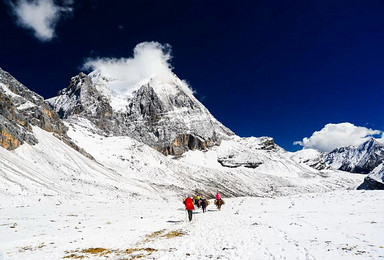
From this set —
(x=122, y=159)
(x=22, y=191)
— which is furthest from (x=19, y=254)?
(x=122, y=159)

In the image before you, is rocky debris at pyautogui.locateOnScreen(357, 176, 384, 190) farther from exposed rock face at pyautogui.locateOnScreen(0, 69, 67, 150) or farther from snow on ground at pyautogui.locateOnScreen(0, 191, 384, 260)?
exposed rock face at pyautogui.locateOnScreen(0, 69, 67, 150)

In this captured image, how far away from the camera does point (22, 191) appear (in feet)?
144

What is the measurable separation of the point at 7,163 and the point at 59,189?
14.8 metres

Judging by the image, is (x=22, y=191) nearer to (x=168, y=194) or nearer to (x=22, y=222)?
(x=22, y=222)

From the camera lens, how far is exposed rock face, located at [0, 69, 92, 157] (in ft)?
250

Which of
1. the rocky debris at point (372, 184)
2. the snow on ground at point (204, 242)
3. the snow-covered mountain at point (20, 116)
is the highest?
the snow-covered mountain at point (20, 116)

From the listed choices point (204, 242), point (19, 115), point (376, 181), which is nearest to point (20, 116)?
point (19, 115)

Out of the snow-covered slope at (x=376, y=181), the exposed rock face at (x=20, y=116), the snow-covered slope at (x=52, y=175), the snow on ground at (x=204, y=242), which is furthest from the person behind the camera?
the exposed rock face at (x=20, y=116)

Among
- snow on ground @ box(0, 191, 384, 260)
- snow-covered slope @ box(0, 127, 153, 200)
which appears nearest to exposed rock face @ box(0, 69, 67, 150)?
snow-covered slope @ box(0, 127, 153, 200)

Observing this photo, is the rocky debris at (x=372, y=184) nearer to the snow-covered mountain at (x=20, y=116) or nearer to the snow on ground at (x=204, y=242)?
the snow on ground at (x=204, y=242)

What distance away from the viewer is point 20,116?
95250 mm

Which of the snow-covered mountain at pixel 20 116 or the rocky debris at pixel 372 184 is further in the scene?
the snow-covered mountain at pixel 20 116

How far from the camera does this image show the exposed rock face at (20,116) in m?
76.1

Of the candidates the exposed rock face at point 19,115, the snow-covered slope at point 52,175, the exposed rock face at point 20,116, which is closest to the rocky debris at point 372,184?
the snow-covered slope at point 52,175
